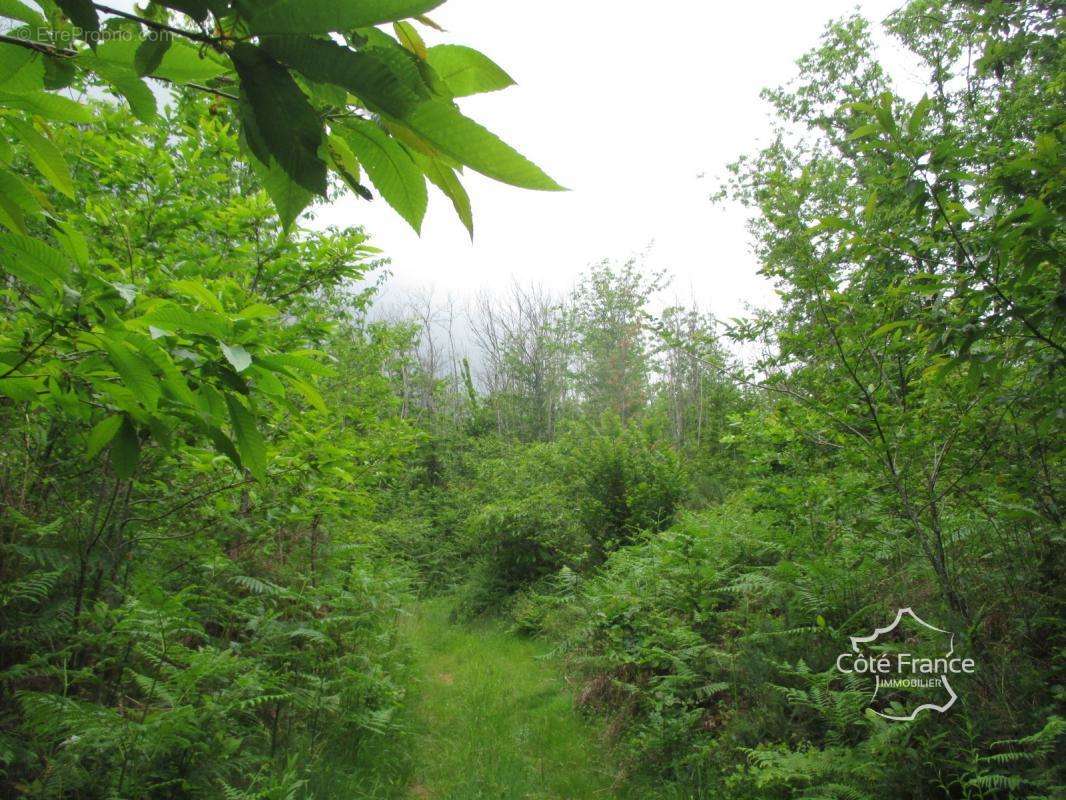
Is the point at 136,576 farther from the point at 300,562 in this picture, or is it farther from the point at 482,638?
the point at 482,638

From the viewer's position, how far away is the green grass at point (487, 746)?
3852 mm

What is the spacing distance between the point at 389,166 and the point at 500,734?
5328mm

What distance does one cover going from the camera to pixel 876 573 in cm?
389

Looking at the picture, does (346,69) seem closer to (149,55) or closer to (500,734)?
(149,55)

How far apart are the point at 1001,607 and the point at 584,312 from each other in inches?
879

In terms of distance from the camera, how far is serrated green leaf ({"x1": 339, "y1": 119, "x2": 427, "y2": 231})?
0.56 metres

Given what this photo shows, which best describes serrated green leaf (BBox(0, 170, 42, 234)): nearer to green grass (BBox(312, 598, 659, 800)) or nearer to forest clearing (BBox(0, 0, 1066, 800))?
forest clearing (BBox(0, 0, 1066, 800))

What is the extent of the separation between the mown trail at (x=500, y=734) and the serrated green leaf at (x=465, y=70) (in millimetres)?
4452

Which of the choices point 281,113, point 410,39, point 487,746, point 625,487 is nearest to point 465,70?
point 410,39

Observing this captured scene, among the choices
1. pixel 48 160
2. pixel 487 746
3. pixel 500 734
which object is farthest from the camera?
pixel 500 734

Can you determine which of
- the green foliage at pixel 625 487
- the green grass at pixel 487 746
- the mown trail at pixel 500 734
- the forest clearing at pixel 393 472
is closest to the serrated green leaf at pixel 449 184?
the forest clearing at pixel 393 472

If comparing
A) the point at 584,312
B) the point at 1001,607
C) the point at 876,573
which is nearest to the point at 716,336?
the point at 876,573

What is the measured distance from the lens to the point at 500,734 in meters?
4.80

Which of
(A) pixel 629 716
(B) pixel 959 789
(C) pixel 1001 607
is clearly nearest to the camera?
(B) pixel 959 789
